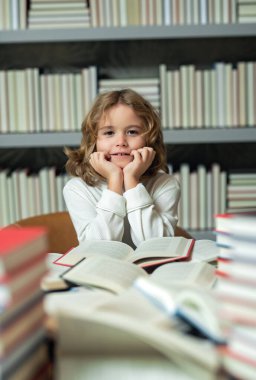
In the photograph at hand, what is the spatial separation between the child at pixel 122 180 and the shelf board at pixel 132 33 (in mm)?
492

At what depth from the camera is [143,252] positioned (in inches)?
38.6

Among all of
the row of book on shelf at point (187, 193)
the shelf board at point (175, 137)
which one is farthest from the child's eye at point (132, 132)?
the row of book on shelf at point (187, 193)

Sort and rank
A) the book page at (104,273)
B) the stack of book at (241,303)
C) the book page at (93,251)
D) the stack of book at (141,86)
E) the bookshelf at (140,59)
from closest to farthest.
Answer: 1. the stack of book at (241,303)
2. the book page at (104,273)
3. the book page at (93,251)
4. the stack of book at (141,86)
5. the bookshelf at (140,59)

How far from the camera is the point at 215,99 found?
82.0 inches

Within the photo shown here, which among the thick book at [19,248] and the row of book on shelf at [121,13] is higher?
the row of book on shelf at [121,13]

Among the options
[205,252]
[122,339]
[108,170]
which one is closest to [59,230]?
[108,170]

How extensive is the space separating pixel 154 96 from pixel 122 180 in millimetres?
706

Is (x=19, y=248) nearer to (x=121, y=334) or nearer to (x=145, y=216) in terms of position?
(x=121, y=334)

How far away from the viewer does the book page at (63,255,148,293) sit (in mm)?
738

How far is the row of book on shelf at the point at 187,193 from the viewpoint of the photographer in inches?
83.4

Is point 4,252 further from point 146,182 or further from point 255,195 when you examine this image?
point 255,195

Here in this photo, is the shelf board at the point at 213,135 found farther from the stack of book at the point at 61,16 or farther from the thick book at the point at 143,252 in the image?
the thick book at the point at 143,252

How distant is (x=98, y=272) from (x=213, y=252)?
0.29 m

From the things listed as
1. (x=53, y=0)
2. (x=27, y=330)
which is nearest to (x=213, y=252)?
(x=27, y=330)
